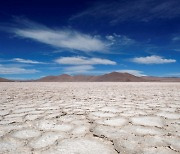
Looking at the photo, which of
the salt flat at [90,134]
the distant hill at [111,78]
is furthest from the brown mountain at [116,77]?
the salt flat at [90,134]

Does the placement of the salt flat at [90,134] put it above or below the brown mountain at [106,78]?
below

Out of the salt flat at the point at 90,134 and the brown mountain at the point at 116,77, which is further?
the brown mountain at the point at 116,77

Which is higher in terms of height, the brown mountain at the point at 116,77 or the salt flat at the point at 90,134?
the brown mountain at the point at 116,77

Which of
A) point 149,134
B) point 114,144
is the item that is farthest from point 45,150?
point 149,134

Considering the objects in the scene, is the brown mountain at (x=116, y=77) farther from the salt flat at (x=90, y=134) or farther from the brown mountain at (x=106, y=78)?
the salt flat at (x=90, y=134)

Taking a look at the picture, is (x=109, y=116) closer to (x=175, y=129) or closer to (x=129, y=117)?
(x=129, y=117)

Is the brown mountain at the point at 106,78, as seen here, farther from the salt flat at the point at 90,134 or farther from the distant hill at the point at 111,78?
the salt flat at the point at 90,134

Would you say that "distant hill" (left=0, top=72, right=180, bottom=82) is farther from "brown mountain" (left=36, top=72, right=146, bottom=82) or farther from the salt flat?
the salt flat

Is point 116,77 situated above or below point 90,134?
above

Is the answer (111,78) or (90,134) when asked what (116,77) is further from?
(90,134)

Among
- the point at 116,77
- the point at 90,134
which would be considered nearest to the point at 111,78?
the point at 116,77

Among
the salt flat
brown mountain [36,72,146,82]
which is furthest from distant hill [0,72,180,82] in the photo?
the salt flat

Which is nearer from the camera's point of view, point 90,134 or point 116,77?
point 90,134

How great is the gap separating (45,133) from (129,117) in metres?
1.00
